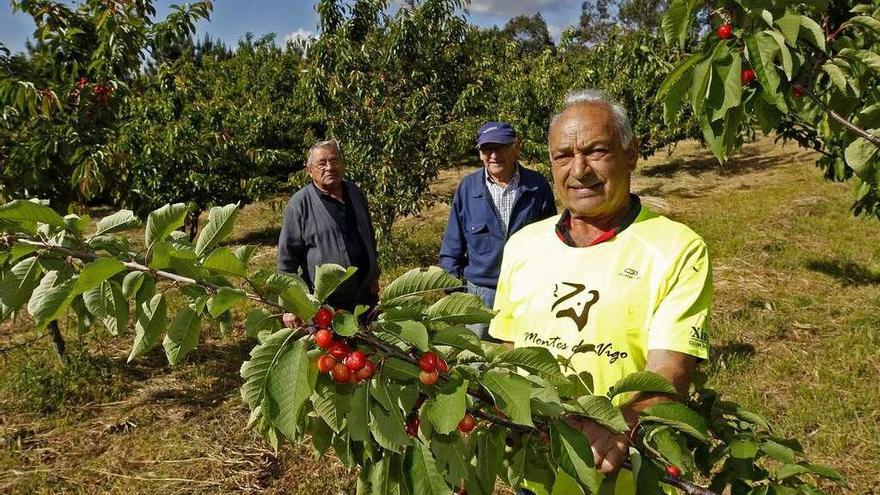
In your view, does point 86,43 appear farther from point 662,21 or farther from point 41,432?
point 662,21

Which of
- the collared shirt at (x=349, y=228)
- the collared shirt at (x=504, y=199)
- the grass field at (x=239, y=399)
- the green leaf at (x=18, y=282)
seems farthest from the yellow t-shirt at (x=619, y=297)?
the collared shirt at (x=349, y=228)

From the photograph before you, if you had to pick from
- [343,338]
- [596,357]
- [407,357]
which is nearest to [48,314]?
[343,338]

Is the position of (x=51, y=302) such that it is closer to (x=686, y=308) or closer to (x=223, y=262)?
(x=223, y=262)

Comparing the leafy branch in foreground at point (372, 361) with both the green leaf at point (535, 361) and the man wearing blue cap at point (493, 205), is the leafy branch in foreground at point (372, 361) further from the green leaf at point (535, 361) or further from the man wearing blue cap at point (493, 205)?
the man wearing blue cap at point (493, 205)

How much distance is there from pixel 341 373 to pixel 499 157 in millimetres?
2750

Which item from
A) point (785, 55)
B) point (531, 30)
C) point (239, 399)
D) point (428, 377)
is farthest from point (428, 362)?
point (531, 30)

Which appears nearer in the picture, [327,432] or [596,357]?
[327,432]

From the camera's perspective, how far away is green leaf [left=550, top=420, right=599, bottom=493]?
91cm

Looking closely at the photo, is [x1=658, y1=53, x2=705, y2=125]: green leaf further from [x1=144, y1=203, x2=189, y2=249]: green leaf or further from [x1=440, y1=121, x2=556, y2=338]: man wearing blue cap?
[x1=440, y1=121, x2=556, y2=338]: man wearing blue cap

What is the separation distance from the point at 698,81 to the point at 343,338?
103cm

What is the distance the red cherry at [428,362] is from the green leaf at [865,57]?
4.68 feet

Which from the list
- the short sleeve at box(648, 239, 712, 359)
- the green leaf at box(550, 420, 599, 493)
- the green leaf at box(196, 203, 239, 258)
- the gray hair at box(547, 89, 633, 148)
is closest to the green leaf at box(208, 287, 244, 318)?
the green leaf at box(196, 203, 239, 258)

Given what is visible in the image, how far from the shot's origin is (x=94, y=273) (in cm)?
86

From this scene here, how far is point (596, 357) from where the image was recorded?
1.46m
